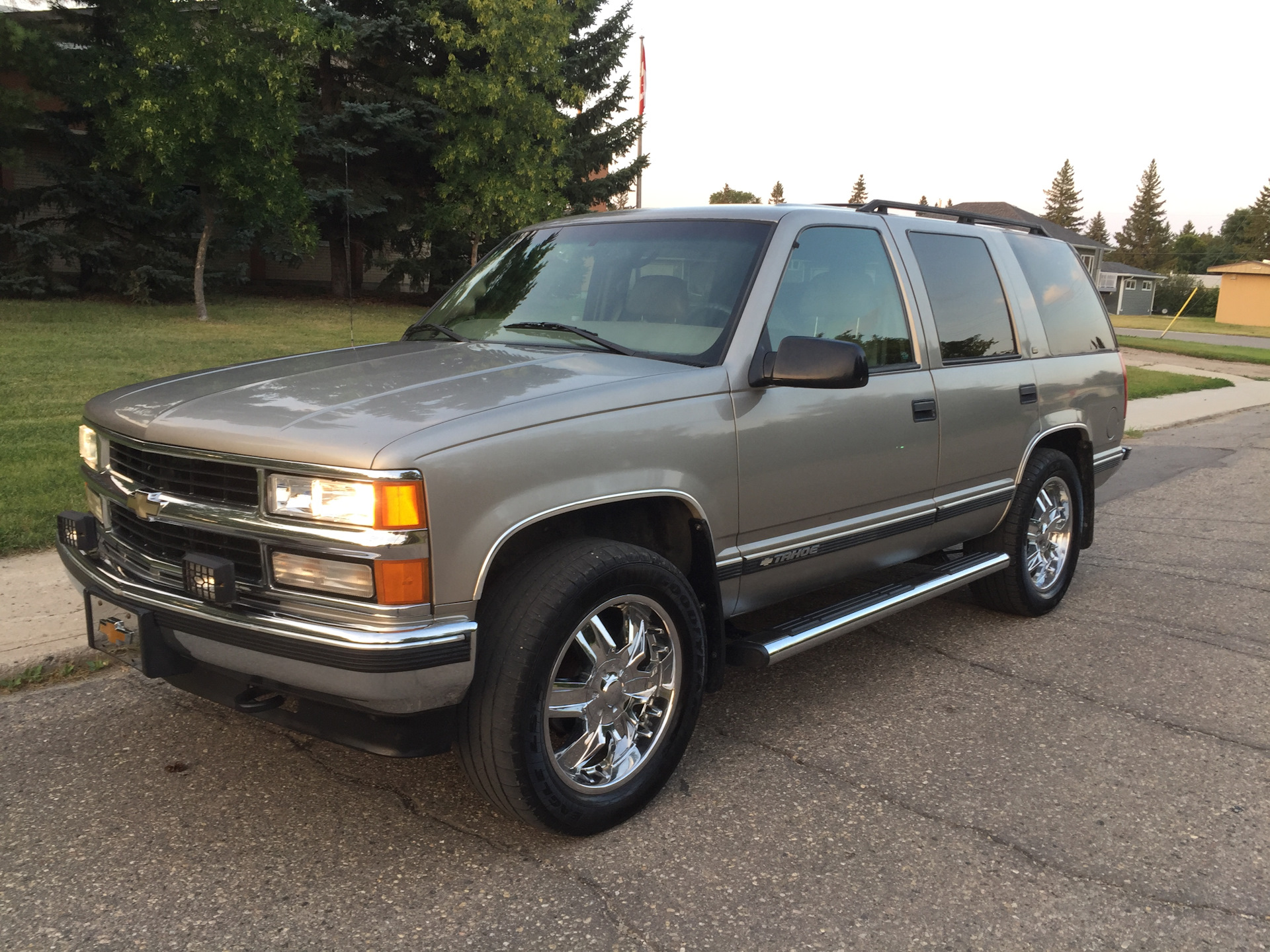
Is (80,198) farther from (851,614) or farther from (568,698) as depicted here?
(568,698)

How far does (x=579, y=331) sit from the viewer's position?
13.0 ft

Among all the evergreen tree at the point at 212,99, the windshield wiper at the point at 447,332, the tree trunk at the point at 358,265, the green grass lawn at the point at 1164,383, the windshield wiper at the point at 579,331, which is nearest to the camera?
the windshield wiper at the point at 579,331

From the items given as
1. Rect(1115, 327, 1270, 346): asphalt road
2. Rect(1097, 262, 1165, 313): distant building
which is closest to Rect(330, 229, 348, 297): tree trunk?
Rect(1115, 327, 1270, 346): asphalt road

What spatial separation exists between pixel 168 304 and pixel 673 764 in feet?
73.2

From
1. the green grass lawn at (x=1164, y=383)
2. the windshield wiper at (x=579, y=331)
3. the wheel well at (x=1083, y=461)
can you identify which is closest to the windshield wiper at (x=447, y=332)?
the windshield wiper at (x=579, y=331)

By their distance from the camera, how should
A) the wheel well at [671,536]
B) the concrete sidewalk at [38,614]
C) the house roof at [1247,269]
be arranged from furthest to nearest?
the house roof at [1247,269], the concrete sidewalk at [38,614], the wheel well at [671,536]

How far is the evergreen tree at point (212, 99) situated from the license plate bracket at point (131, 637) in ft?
57.3

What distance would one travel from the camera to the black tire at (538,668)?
2873 mm

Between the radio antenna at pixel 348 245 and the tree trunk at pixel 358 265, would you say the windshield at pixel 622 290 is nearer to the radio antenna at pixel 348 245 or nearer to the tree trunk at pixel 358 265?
the radio antenna at pixel 348 245

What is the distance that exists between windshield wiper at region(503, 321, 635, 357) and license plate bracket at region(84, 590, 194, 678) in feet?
5.64

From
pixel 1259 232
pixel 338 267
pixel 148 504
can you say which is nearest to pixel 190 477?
pixel 148 504

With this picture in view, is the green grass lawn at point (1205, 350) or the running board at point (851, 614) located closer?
the running board at point (851, 614)

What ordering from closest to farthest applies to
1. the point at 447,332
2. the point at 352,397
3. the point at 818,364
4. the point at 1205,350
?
the point at 352,397, the point at 818,364, the point at 447,332, the point at 1205,350

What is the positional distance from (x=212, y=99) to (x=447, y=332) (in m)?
16.7
